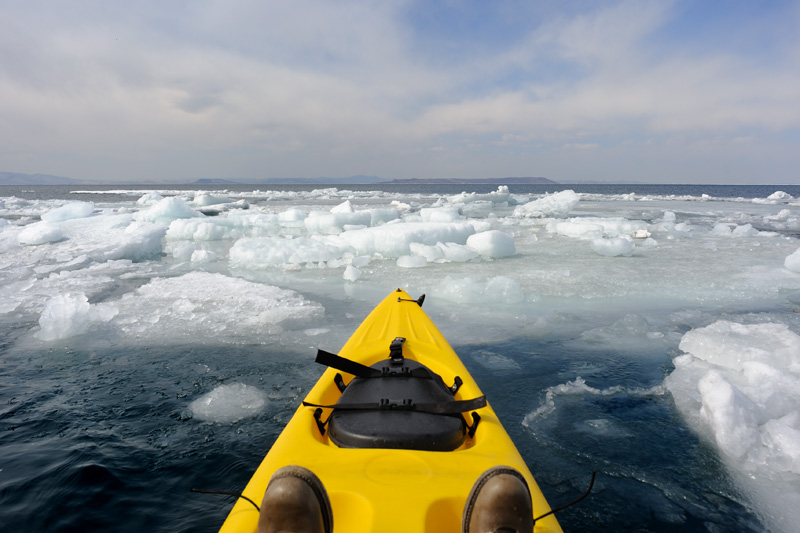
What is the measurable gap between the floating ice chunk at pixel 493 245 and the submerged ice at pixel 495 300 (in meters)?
0.03

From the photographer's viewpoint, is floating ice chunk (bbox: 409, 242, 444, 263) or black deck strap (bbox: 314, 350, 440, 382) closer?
black deck strap (bbox: 314, 350, 440, 382)

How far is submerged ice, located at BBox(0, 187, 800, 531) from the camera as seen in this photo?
269cm

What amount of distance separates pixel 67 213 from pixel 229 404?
1527cm

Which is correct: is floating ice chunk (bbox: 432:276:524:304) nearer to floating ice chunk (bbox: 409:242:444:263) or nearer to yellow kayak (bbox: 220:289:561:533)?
floating ice chunk (bbox: 409:242:444:263)

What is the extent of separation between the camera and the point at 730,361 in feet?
10.3

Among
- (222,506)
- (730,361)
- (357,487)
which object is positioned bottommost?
A: (222,506)

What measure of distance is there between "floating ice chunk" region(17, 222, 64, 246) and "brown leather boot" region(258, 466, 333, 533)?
12.0 metres

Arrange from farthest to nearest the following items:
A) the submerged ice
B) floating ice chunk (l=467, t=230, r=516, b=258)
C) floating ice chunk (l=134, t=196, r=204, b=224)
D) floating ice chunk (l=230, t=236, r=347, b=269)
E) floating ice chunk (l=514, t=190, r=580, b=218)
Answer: floating ice chunk (l=514, t=190, r=580, b=218) → floating ice chunk (l=134, t=196, r=204, b=224) → floating ice chunk (l=467, t=230, r=516, b=258) → floating ice chunk (l=230, t=236, r=347, b=269) → the submerged ice

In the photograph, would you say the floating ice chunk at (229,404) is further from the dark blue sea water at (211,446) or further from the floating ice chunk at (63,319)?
the floating ice chunk at (63,319)

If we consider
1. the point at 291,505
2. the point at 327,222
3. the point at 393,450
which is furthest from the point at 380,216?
the point at 291,505

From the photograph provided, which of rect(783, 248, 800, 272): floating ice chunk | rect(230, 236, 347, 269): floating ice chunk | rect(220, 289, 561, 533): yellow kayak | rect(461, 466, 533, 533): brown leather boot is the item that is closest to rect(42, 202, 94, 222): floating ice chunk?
rect(230, 236, 347, 269): floating ice chunk

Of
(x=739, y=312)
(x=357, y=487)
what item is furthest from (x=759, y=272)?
Result: (x=357, y=487)

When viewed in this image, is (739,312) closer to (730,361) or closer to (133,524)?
(730,361)

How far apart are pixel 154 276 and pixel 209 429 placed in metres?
5.30
